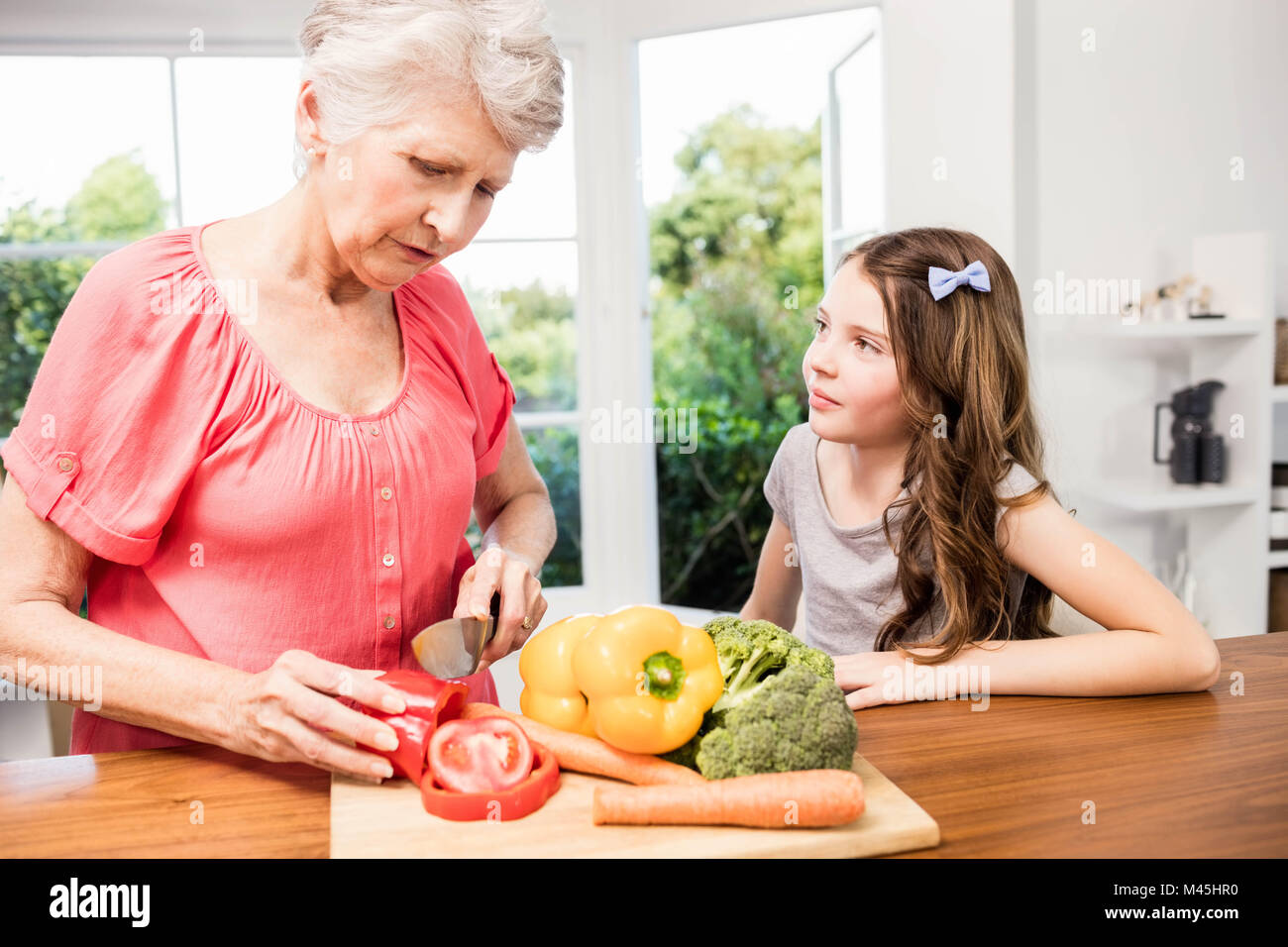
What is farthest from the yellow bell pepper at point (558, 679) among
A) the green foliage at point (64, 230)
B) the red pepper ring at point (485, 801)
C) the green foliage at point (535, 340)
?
the green foliage at point (64, 230)

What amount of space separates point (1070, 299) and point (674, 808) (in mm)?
2742

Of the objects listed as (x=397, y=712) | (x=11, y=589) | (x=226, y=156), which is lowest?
(x=397, y=712)

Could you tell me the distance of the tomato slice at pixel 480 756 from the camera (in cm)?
99

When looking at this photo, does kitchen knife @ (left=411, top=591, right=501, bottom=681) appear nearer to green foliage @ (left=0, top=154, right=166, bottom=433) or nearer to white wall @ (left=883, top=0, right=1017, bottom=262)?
white wall @ (left=883, top=0, right=1017, bottom=262)

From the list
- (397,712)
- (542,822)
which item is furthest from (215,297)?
(542,822)

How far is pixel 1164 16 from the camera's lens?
10.4 ft

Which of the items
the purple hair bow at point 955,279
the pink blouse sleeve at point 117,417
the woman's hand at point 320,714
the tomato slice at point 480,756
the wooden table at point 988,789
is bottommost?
the wooden table at point 988,789

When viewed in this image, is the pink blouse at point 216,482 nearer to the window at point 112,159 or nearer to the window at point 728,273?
the window at point 112,159

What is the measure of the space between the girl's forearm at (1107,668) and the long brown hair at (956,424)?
19cm

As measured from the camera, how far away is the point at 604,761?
106 centimetres

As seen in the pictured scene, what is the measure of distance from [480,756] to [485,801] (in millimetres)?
62

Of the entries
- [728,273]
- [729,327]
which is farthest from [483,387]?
[728,273]
